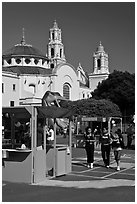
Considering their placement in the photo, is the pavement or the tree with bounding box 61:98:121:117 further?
the tree with bounding box 61:98:121:117


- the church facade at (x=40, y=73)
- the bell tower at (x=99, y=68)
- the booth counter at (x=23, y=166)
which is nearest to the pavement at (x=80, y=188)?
the booth counter at (x=23, y=166)

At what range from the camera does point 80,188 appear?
911cm

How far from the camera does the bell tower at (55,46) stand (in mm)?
90438

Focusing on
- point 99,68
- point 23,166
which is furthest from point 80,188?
point 99,68

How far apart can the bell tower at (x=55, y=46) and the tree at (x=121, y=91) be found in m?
25.3

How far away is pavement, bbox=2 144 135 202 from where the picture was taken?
7.76 m

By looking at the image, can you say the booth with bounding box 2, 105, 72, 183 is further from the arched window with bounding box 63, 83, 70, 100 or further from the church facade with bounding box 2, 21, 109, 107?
the arched window with bounding box 63, 83, 70, 100

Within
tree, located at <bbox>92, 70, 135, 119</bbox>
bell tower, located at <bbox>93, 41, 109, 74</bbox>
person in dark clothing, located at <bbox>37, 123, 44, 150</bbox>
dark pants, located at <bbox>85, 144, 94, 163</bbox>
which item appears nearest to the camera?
person in dark clothing, located at <bbox>37, 123, 44, 150</bbox>

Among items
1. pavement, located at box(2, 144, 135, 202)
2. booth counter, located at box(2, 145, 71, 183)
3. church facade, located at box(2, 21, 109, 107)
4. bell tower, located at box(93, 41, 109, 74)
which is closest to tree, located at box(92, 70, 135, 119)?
church facade, located at box(2, 21, 109, 107)

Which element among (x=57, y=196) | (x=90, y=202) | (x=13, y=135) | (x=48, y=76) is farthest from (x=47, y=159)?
(x=48, y=76)

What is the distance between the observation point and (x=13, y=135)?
1193 centimetres

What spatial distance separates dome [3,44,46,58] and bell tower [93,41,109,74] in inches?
625

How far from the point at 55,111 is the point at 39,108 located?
30.9 inches

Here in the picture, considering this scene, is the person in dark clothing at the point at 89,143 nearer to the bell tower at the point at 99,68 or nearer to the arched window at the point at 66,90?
the arched window at the point at 66,90
